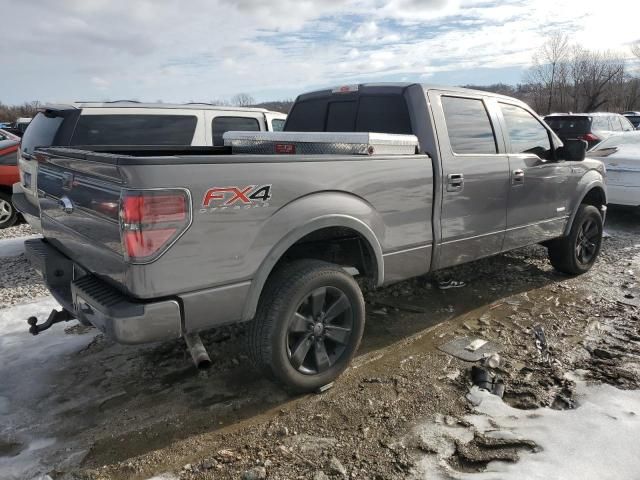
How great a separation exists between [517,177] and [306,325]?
2605mm

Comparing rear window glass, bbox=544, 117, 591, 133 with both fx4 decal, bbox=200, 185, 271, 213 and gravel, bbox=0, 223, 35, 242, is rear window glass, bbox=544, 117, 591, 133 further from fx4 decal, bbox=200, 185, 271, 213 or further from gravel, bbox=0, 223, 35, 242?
fx4 decal, bbox=200, 185, 271, 213

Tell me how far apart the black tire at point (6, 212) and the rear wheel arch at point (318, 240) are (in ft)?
24.2

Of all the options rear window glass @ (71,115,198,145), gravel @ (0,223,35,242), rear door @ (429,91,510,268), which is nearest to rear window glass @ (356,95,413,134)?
rear door @ (429,91,510,268)

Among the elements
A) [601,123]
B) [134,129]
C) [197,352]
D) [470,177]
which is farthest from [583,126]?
[197,352]

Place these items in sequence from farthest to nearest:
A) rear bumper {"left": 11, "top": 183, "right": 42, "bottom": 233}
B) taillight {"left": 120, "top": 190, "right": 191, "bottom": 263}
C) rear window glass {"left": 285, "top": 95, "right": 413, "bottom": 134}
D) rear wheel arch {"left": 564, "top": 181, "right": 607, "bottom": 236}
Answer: rear wheel arch {"left": 564, "top": 181, "right": 607, "bottom": 236}, rear bumper {"left": 11, "top": 183, "right": 42, "bottom": 233}, rear window glass {"left": 285, "top": 95, "right": 413, "bottom": 134}, taillight {"left": 120, "top": 190, "right": 191, "bottom": 263}

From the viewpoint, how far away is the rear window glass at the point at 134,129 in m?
5.61

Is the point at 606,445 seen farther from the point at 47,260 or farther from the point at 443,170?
the point at 47,260

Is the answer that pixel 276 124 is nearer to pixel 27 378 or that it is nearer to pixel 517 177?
pixel 517 177

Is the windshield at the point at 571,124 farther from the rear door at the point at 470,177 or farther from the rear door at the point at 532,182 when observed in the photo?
the rear door at the point at 470,177

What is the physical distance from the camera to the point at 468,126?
13.8 ft

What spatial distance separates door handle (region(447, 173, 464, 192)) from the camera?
385cm

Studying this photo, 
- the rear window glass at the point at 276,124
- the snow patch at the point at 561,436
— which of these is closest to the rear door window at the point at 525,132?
the snow patch at the point at 561,436

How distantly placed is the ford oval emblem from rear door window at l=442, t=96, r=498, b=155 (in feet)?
9.15

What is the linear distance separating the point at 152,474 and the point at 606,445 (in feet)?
7.95
